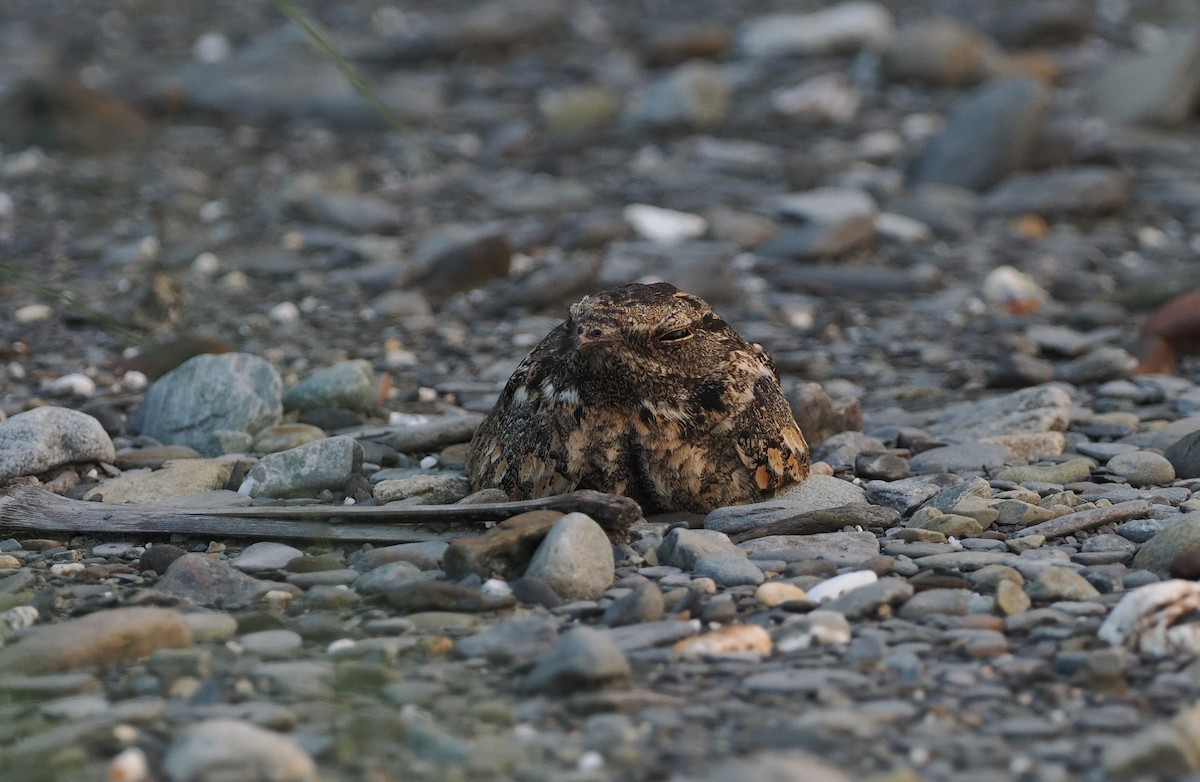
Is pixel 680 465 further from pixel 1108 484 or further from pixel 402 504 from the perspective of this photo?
pixel 1108 484

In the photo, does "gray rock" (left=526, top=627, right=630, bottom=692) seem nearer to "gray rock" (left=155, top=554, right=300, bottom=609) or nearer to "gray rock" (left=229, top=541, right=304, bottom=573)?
"gray rock" (left=155, top=554, right=300, bottom=609)

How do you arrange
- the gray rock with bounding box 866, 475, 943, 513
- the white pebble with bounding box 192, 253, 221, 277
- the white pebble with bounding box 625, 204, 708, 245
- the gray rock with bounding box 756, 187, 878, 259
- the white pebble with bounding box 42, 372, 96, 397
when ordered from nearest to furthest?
the gray rock with bounding box 866, 475, 943, 513 → the white pebble with bounding box 42, 372, 96, 397 → the white pebble with bounding box 192, 253, 221, 277 → the gray rock with bounding box 756, 187, 878, 259 → the white pebble with bounding box 625, 204, 708, 245

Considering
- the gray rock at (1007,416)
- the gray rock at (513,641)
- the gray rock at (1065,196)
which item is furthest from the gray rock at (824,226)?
the gray rock at (513,641)

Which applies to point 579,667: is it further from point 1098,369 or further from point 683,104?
point 683,104

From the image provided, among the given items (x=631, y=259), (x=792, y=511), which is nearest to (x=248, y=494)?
(x=792, y=511)

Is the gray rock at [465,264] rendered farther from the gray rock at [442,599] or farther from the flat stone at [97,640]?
the flat stone at [97,640]

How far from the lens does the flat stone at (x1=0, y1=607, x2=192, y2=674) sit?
3.52 metres

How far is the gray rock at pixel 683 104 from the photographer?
1220 cm

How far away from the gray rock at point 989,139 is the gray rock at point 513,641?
7814 mm

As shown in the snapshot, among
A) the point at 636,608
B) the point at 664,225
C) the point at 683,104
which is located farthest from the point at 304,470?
the point at 683,104

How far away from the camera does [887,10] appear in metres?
15.5

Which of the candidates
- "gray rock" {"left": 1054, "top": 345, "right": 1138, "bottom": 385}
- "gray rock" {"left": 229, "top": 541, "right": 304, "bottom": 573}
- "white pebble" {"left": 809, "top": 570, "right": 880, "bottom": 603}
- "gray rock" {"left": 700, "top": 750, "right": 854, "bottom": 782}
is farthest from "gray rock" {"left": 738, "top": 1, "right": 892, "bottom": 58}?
"gray rock" {"left": 700, "top": 750, "right": 854, "bottom": 782}

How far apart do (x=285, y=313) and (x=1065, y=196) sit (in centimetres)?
559

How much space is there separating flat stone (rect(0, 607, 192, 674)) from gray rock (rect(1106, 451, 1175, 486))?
3.36 metres
